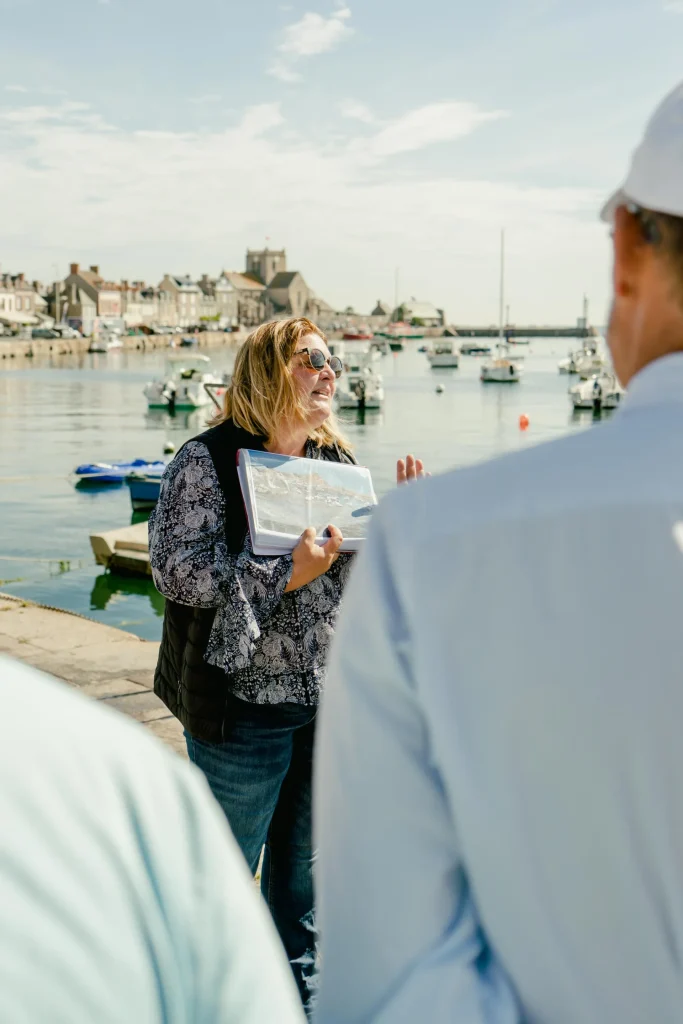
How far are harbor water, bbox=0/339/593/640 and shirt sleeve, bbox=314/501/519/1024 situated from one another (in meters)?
1.28

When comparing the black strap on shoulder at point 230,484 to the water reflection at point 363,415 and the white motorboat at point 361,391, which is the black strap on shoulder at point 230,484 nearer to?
the water reflection at point 363,415

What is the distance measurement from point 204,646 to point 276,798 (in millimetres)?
458

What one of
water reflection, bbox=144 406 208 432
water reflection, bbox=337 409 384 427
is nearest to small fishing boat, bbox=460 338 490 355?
water reflection, bbox=337 409 384 427

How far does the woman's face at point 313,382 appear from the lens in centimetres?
293

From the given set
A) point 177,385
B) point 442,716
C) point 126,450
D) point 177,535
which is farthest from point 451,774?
point 177,385

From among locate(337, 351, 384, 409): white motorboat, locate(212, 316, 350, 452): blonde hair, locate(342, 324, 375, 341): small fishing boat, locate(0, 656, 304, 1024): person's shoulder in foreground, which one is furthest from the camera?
locate(342, 324, 375, 341): small fishing boat

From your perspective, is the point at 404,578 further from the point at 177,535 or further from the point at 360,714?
the point at 177,535

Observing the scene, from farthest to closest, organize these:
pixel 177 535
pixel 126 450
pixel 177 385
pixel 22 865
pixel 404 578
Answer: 1. pixel 177 385
2. pixel 126 450
3. pixel 177 535
4. pixel 404 578
5. pixel 22 865

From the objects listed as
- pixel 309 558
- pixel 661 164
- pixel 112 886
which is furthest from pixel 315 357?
pixel 112 886

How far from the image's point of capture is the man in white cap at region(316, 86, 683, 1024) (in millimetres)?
850

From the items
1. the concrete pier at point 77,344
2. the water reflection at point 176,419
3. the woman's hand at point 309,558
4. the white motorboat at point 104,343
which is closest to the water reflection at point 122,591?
the woman's hand at point 309,558

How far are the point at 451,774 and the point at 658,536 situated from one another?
0.27 metres

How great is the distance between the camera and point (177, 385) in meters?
44.0

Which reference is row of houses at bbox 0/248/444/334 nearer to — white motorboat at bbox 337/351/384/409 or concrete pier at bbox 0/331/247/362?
concrete pier at bbox 0/331/247/362
